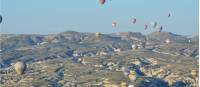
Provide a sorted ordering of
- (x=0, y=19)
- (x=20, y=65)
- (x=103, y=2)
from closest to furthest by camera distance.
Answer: (x=0, y=19) → (x=103, y=2) → (x=20, y=65)

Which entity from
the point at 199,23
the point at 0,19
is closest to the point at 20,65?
the point at 0,19

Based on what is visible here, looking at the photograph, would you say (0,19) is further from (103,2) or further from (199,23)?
(199,23)

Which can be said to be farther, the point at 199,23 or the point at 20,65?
the point at 20,65

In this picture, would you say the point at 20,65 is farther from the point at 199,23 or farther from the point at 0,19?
the point at 199,23

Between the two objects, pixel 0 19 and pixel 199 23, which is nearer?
pixel 199 23

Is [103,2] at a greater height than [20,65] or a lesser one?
greater

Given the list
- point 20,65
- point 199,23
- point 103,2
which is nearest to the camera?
point 199,23

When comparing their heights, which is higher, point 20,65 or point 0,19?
point 0,19

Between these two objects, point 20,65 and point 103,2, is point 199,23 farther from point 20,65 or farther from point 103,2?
point 20,65

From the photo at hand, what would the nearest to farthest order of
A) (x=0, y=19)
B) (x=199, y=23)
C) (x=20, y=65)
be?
(x=199, y=23)
(x=0, y=19)
(x=20, y=65)
